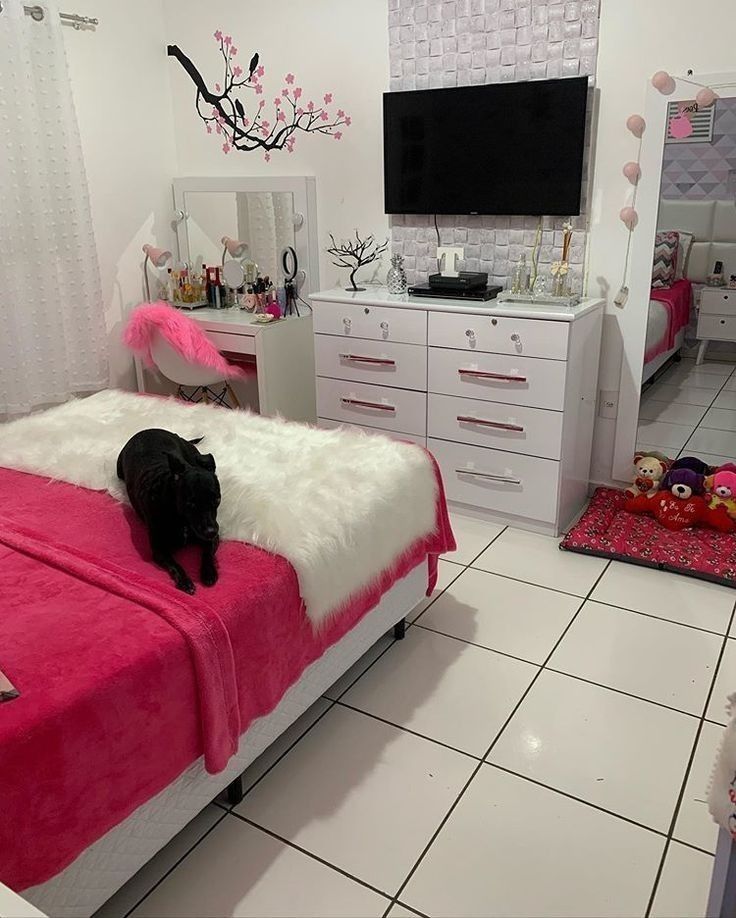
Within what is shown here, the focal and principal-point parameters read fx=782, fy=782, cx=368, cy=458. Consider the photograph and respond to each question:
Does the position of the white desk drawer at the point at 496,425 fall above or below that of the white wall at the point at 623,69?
below

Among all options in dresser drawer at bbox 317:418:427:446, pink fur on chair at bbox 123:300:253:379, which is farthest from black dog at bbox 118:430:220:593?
pink fur on chair at bbox 123:300:253:379

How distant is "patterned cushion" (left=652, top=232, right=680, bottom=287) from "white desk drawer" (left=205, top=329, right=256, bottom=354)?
185cm

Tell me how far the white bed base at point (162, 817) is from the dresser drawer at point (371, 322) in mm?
1531

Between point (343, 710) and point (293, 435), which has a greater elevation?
point (293, 435)

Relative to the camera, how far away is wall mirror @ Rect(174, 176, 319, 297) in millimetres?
4039

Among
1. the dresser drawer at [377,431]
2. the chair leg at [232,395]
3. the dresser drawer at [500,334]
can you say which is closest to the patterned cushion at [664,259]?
the dresser drawer at [500,334]

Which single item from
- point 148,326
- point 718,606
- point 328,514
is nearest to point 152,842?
point 328,514

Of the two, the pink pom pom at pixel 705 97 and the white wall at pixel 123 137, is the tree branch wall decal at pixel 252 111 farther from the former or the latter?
the pink pom pom at pixel 705 97

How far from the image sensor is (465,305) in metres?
3.28

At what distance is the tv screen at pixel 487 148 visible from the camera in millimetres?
3199

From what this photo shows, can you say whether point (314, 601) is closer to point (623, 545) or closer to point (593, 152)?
point (623, 545)

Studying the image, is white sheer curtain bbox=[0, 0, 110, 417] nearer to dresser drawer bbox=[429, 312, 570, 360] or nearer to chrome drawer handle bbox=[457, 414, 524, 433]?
dresser drawer bbox=[429, 312, 570, 360]

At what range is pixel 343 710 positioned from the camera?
7.39ft

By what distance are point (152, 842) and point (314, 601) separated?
62 centimetres
